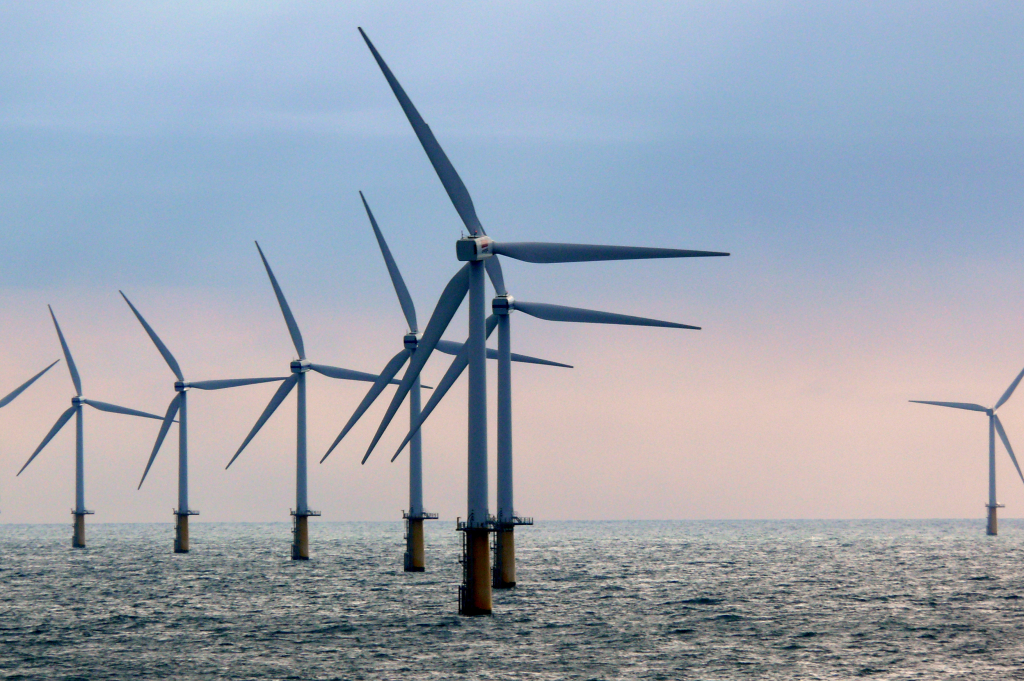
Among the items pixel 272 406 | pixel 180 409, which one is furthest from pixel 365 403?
pixel 180 409

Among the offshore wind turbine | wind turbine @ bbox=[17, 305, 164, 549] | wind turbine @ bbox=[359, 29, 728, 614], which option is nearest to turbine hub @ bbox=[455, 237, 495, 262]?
wind turbine @ bbox=[359, 29, 728, 614]

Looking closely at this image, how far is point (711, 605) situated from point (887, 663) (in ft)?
104

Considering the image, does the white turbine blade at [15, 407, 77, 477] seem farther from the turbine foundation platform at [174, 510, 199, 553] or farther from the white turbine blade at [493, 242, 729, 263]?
Result: the white turbine blade at [493, 242, 729, 263]

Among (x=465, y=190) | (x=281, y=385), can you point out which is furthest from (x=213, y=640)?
(x=281, y=385)

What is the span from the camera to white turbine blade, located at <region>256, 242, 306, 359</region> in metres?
126

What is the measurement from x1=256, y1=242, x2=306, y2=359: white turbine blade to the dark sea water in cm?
2431

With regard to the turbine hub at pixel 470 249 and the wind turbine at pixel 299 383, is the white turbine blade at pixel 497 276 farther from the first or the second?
the wind turbine at pixel 299 383

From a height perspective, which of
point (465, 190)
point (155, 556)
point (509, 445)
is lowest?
point (155, 556)

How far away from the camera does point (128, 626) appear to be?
266ft

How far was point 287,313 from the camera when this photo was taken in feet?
425

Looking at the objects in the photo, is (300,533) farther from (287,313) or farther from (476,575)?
(476,575)

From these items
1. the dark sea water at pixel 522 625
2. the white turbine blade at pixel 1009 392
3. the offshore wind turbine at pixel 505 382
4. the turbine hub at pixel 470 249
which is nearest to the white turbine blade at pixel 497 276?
the offshore wind turbine at pixel 505 382

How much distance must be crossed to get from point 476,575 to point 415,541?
46331mm

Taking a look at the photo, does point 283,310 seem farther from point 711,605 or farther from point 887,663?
point 887,663
